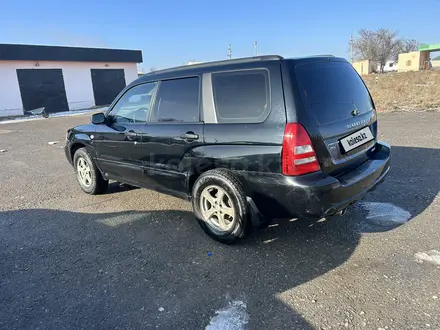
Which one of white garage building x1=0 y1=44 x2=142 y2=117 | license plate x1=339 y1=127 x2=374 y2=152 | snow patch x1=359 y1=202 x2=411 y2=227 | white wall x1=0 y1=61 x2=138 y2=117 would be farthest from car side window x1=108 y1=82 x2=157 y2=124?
white wall x1=0 y1=61 x2=138 y2=117

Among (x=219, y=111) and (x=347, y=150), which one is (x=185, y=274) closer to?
(x=219, y=111)

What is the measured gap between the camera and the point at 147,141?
4051mm

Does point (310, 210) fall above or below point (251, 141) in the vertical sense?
below

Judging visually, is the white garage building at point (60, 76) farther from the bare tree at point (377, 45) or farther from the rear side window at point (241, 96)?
the bare tree at point (377, 45)

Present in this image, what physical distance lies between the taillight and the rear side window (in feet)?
1.04

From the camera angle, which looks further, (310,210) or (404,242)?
(404,242)

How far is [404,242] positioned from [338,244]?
64 centimetres

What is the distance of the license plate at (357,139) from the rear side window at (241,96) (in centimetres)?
85

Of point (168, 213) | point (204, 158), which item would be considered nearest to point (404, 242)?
point (204, 158)

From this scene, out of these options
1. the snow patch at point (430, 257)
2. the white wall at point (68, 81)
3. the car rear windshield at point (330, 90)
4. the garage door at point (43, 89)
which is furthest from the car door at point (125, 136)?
the garage door at point (43, 89)

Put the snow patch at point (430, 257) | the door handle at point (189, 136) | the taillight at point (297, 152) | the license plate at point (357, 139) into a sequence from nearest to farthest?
1. the taillight at point (297, 152)
2. the snow patch at point (430, 257)
3. the license plate at point (357, 139)
4. the door handle at point (189, 136)

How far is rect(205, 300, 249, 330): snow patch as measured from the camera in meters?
2.29

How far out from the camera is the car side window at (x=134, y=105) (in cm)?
416

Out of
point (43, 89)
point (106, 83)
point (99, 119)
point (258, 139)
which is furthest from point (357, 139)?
point (106, 83)
